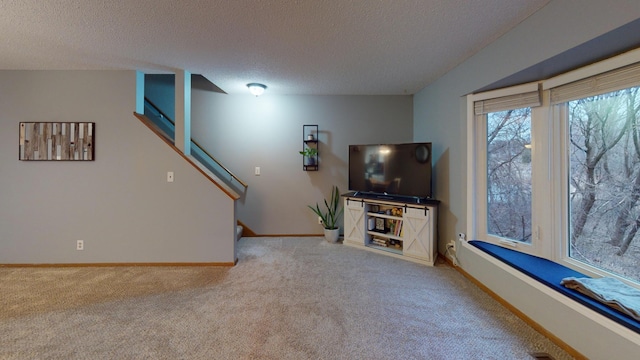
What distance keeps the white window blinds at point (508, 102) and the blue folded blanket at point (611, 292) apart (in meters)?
1.36

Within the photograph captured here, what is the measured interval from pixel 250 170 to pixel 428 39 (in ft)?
9.65

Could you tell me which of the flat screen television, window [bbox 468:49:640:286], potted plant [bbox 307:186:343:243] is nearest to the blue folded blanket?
window [bbox 468:49:640:286]

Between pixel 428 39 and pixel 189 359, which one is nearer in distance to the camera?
pixel 189 359

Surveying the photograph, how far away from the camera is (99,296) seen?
7.29 ft

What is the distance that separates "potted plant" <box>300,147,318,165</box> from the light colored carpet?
166 centimetres

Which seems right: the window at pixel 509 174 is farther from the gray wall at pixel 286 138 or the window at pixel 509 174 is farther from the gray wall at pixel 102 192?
the gray wall at pixel 102 192

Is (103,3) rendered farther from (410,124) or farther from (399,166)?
(410,124)

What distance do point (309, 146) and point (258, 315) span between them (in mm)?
2625

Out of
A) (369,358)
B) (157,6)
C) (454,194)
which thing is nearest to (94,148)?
(157,6)

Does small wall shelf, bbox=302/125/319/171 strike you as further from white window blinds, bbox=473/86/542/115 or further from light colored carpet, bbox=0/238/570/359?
white window blinds, bbox=473/86/542/115

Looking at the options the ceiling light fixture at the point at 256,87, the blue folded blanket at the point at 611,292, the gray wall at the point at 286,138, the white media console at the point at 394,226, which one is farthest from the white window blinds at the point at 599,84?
the ceiling light fixture at the point at 256,87

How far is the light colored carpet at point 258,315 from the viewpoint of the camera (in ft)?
5.23

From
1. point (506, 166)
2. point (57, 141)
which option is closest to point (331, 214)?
point (506, 166)

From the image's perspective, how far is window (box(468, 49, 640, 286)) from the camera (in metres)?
1.63
